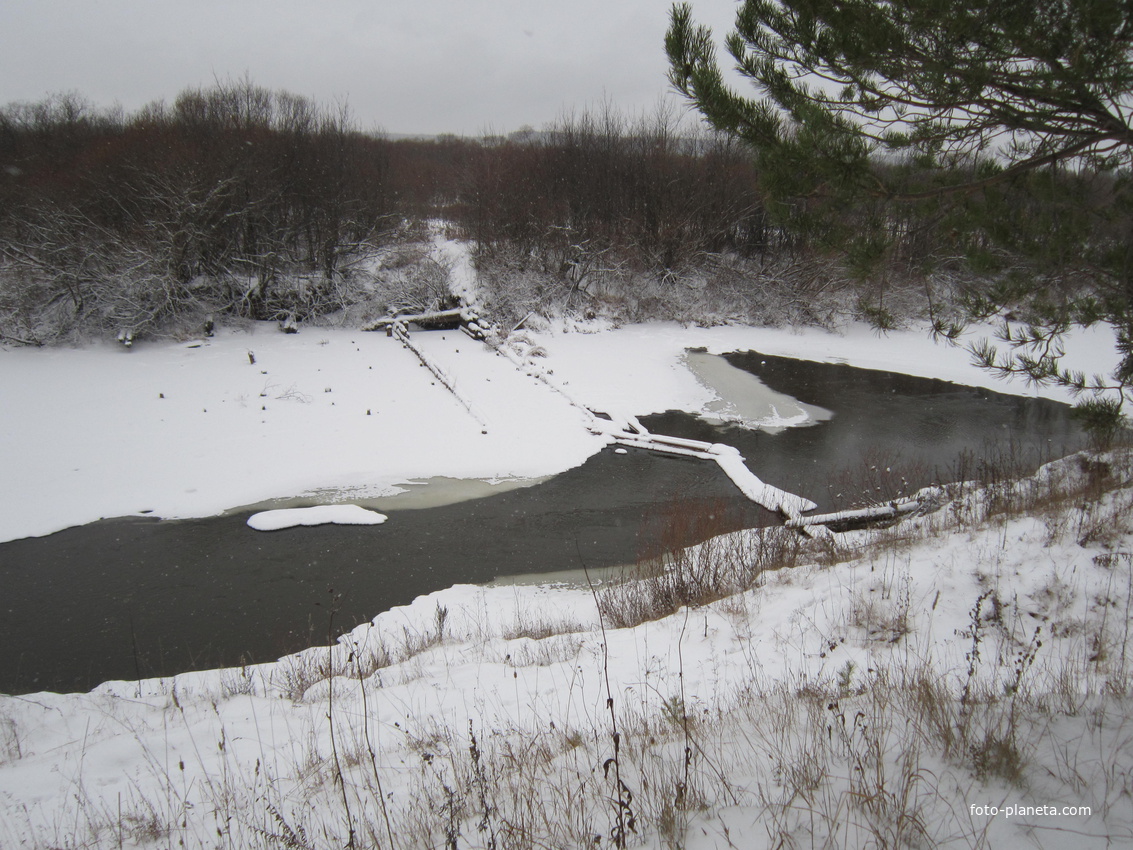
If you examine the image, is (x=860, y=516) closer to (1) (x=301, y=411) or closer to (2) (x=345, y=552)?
(2) (x=345, y=552)

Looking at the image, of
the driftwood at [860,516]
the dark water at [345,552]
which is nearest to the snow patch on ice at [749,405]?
the dark water at [345,552]

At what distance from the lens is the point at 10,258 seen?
1623 cm

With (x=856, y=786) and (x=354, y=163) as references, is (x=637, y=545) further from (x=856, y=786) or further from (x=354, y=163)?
(x=354, y=163)

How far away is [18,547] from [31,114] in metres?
32.9

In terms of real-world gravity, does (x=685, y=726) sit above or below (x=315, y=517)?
above

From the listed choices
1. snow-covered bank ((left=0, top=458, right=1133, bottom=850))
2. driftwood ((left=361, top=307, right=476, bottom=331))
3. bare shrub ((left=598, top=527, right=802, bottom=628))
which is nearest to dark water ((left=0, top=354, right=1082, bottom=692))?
bare shrub ((left=598, top=527, right=802, bottom=628))

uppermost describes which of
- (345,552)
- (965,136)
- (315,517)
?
(965,136)

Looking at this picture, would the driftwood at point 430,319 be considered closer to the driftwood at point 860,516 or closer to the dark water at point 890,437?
the dark water at point 890,437

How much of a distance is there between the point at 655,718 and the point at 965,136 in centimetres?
423

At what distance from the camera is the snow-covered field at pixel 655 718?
90.6 inches

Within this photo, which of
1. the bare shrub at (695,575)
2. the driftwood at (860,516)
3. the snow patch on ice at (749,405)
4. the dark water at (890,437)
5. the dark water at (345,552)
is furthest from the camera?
the snow patch on ice at (749,405)

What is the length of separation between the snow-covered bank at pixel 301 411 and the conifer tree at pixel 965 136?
680 centimetres

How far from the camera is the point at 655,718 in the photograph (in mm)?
3268

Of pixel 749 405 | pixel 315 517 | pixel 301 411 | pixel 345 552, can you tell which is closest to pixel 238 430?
pixel 301 411
